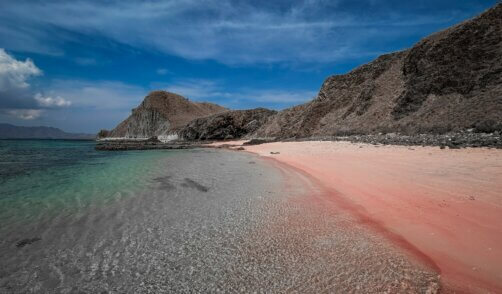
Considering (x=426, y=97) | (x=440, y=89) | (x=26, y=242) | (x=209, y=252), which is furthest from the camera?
(x=426, y=97)

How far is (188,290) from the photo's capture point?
10.5 ft

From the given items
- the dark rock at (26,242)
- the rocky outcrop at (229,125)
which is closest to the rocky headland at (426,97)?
the dark rock at (26,242)

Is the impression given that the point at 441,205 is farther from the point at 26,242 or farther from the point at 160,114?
the point at 160,114

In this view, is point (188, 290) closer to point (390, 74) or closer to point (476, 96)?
point (476, 96)

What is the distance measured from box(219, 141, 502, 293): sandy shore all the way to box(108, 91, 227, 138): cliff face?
287 ft

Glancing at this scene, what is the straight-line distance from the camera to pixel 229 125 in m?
71.4

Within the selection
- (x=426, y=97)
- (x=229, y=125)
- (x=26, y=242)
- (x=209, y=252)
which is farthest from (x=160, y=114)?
(x=209, y=252)

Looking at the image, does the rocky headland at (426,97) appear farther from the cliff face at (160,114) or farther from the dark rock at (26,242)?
the cliff face at (160,114)

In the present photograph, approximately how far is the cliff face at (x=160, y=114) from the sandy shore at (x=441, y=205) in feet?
287

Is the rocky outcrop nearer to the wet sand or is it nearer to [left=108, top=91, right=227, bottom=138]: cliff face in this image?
[left=108, top=91, right=227, bottom=138]: cliff face

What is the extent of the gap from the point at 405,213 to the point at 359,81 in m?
40.7

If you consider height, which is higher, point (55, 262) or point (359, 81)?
point (359, 81)

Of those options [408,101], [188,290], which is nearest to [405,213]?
[188,290]

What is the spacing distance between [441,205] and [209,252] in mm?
4496
